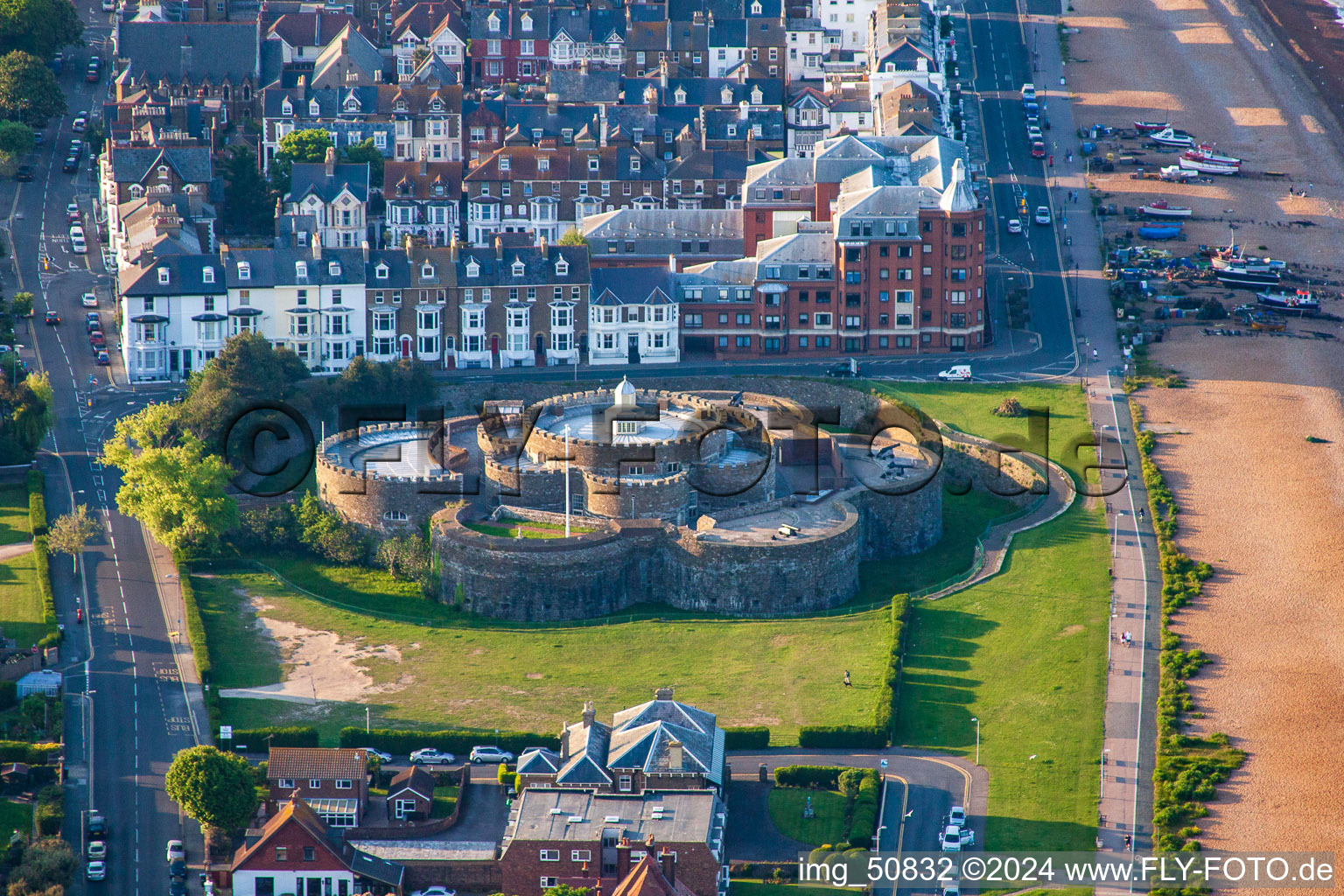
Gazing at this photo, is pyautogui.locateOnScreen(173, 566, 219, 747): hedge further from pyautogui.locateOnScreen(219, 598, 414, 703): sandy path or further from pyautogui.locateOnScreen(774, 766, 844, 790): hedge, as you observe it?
pyautogui.locateOnScreen(774, 766, 844, 790): hedge

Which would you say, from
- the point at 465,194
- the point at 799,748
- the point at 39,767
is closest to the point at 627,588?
the point at 799,748

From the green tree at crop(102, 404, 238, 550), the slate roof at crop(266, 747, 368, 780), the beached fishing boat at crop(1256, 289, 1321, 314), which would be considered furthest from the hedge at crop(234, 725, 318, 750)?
the beached fishing boat at crop(1256, 289, 1321, 314)

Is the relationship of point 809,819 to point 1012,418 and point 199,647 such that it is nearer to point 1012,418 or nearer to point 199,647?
point 199,647

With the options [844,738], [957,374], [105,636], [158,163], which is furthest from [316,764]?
[158,163]

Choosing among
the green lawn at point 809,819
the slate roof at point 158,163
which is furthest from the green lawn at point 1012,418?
the slate roof at point 158,163

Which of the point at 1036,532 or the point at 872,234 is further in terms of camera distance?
the point at 872,234

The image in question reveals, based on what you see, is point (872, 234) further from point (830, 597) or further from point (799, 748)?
point (799, 748)
